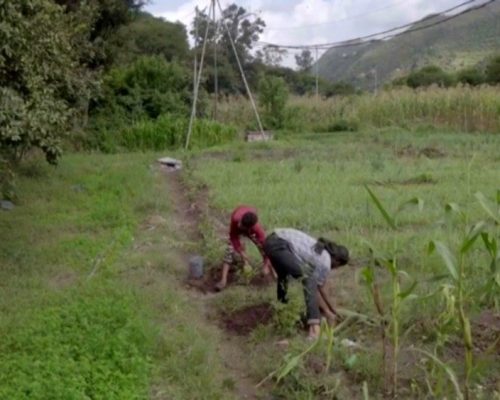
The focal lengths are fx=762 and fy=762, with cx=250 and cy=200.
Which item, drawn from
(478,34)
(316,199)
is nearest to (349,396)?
(316,199)

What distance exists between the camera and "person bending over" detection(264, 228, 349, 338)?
5.57 meters

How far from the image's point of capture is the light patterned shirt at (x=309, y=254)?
561 cm

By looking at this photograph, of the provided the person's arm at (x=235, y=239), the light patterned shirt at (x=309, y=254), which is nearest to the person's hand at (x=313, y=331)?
the light patterned shirt at (x=309, y=254)

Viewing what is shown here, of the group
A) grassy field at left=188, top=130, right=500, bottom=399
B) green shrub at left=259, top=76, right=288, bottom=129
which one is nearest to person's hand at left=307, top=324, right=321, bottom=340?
grassy field at left=188, top=130, right=500, bottom=399

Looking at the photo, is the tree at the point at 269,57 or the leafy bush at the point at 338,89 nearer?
the leafy bush at the point at 338,89

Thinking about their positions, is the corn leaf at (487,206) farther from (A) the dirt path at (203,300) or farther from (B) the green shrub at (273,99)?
(B) the green shrub at (273,99)

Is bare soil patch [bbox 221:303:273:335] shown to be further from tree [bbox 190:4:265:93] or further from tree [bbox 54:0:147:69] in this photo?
tree [bbox 190:4:265:93]

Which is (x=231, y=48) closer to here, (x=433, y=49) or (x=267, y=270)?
(x=433, y=49)

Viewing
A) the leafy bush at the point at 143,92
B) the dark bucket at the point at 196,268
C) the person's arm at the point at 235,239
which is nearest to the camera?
the person's arm at the point at 235,239

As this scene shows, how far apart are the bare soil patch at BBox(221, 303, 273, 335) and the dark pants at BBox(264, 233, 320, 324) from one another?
0.18m

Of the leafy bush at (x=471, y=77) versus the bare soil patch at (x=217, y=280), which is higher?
the leafy bush at (x=471, y=77)

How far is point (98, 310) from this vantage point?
18.9 feet

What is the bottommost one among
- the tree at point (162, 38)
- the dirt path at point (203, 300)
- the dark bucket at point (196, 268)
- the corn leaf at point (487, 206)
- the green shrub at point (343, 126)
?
the dirt path at point (203, 300)

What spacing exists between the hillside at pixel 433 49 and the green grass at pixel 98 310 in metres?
37.1
